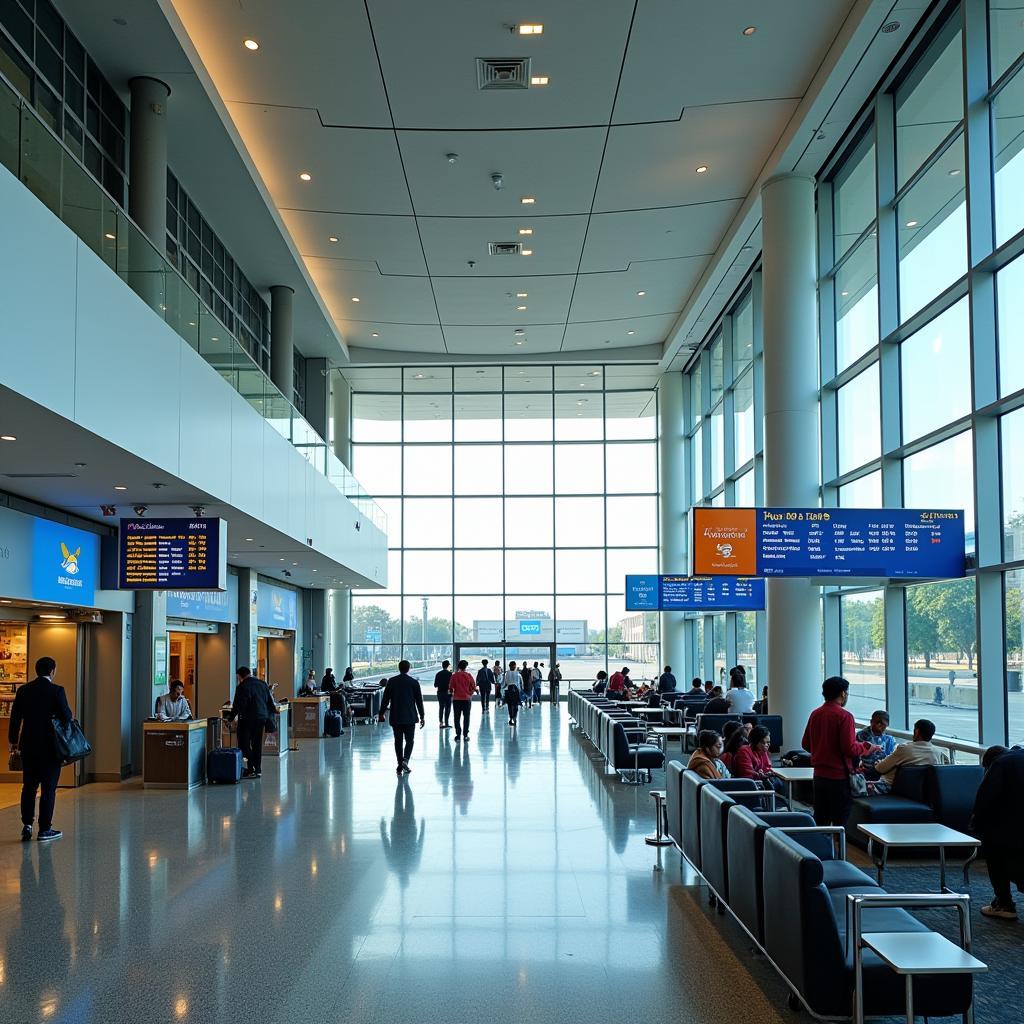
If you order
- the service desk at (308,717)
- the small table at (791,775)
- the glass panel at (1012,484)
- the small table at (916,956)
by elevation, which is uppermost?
the glass panel at (1012,484)

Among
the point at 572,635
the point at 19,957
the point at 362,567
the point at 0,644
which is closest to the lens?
the point at 19,957

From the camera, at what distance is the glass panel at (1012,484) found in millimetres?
10695

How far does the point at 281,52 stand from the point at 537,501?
20.3 metres

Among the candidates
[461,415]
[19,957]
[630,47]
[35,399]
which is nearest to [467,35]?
[630,47]

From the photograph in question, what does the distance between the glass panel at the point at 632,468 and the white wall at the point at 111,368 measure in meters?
18.5

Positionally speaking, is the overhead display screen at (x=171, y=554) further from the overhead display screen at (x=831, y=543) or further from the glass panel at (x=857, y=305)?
the glass panel at (x=857, y=305)

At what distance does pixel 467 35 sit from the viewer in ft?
41.6

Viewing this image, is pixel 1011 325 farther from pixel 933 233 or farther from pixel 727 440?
pixel 727 440

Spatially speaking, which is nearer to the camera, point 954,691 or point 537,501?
point 954,691

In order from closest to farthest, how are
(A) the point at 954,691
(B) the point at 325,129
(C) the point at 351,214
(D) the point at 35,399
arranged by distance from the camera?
(D) the point at 35,399 → (A) the point at 954,691 → (B) the point at 325,129 → (C) the point at 351,214

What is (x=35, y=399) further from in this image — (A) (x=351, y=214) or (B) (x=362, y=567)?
(B) (x=362, y=567)

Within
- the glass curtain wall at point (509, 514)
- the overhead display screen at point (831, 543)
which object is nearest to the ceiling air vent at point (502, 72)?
the overhead display screen at point (831, 543)

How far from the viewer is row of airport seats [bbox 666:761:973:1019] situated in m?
4.46

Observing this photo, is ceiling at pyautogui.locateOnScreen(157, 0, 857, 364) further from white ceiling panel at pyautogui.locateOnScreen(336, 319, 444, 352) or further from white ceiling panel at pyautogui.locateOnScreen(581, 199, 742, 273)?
white ceiling panel at pyautogui.locateOnScreen(336, 319, 444, 352)
